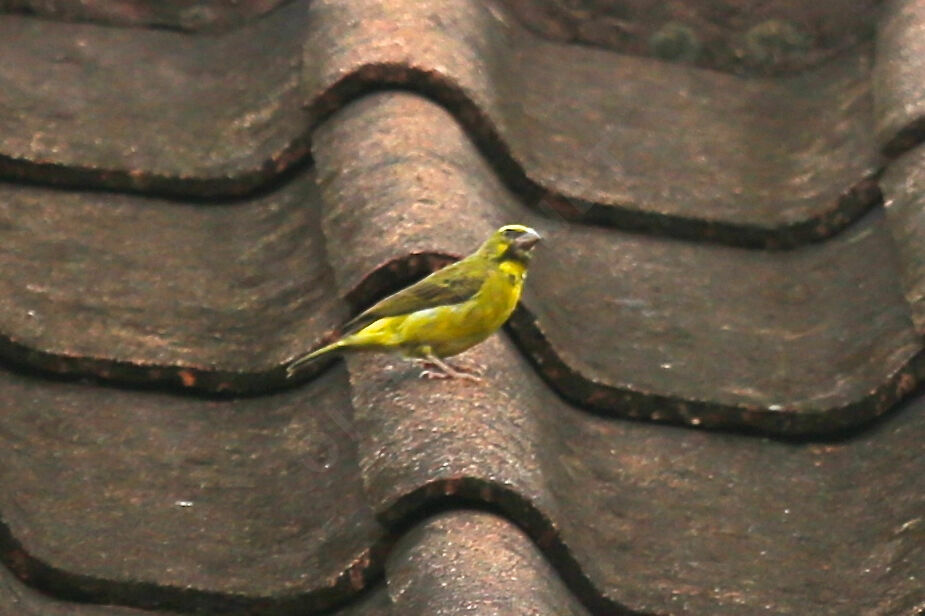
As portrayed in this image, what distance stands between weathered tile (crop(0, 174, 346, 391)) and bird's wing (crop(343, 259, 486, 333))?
0.31 ft

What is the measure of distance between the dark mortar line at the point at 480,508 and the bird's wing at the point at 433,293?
562 millimetres

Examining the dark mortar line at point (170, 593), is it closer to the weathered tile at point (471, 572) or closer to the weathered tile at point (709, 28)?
the weathered tile at point (471, 572)

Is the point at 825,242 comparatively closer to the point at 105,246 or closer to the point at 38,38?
the point at 105,246

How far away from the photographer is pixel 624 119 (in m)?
4.14

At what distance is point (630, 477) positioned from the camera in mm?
3041

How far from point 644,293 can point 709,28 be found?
48.3 inches

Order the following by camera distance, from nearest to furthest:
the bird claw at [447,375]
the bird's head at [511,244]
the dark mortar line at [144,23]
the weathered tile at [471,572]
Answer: the weathered tile at [471,572]
the bird claw at [447,375]
the bird's head at [511,244]
the dark mortar line at [144,23]

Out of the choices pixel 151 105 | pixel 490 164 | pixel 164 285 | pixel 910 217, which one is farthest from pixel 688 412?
pixel 151 105

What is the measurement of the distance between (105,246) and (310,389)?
65 centimetres

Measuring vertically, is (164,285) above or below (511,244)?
below

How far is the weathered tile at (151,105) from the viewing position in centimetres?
368

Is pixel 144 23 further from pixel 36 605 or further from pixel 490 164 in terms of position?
pixel 36 605

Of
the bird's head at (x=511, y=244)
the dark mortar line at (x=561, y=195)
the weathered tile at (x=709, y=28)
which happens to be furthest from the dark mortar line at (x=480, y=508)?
the weathered tile at (x=709, y=28)

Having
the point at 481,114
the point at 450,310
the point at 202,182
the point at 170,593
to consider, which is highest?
the point at 481,114
